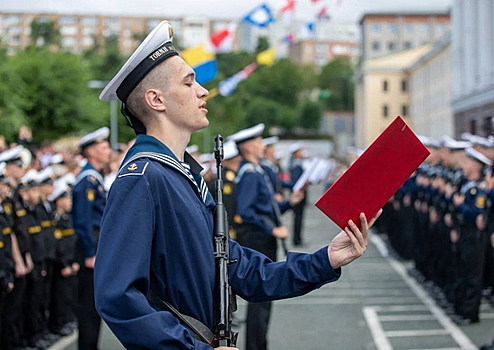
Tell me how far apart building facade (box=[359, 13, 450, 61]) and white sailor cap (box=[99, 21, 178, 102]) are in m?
96.3

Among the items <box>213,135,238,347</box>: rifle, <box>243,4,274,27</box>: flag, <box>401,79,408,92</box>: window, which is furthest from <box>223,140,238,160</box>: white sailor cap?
<box>401,79,408,92</box>: window

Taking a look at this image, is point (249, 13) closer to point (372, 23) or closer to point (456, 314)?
point (456, 314)

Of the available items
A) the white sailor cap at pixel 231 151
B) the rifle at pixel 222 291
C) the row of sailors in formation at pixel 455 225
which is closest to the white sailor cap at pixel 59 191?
the white sailor cap at pixel 231 151

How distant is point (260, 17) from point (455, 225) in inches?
651

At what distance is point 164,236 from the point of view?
289cm

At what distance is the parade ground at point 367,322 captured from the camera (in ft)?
27.8

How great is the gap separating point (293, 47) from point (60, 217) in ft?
439

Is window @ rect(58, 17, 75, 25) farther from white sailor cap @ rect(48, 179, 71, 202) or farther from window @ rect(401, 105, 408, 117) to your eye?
white sailor cap @ rect(48, 179, 71, 202)

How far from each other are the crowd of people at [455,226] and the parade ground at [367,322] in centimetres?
29

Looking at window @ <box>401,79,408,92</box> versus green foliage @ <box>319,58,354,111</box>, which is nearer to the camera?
window @ <box>401,79,408,92</box>

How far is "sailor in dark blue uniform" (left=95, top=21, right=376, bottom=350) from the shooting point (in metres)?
2.74

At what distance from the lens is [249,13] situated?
1012 inches

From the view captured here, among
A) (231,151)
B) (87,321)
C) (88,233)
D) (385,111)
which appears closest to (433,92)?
(385,111)

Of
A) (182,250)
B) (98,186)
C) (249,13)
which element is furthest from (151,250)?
(249,13)
